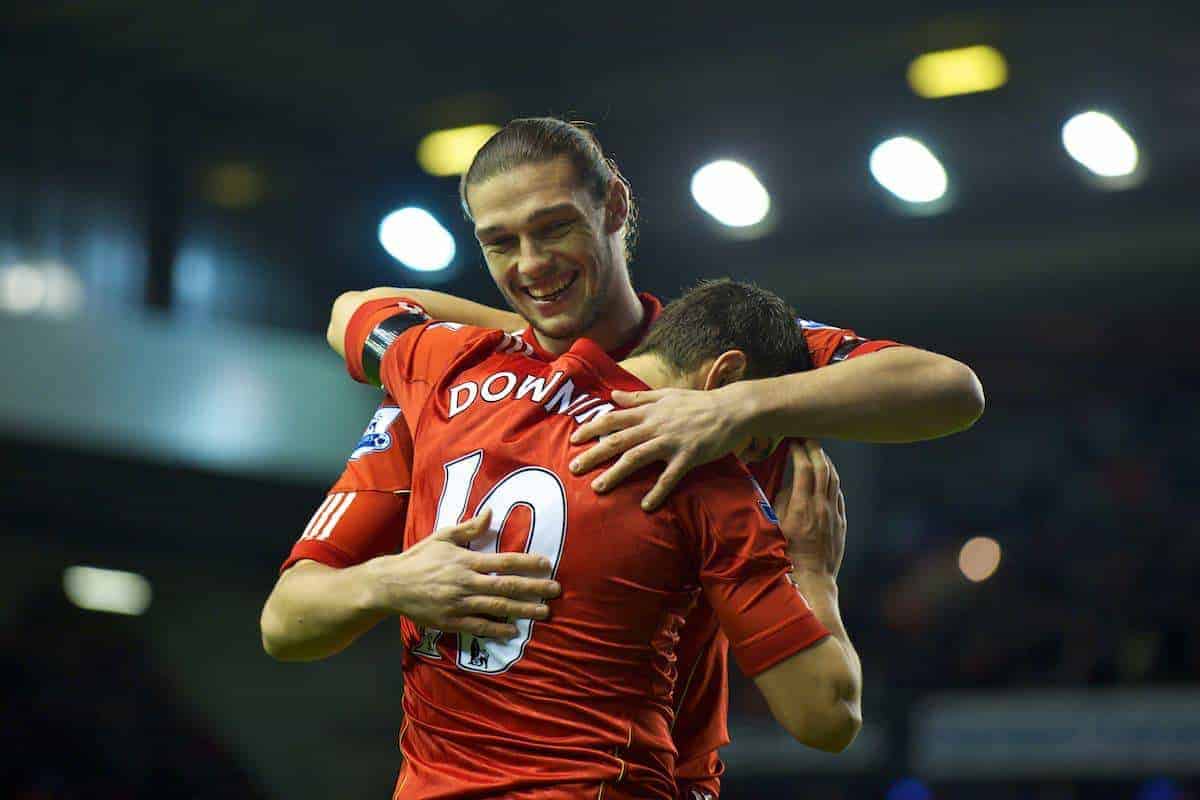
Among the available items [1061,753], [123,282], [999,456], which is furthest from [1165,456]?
[123,282]

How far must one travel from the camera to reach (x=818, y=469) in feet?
6.37

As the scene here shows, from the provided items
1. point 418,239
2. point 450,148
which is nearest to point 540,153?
point 450,148

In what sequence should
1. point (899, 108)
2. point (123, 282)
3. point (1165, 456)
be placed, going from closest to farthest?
point (899, 108)
point (123, 282)
point (1165, 456)

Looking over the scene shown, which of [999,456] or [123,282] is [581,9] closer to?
[123,282]

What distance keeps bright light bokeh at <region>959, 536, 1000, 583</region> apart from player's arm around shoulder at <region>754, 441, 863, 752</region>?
672 cm

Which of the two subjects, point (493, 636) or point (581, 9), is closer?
point (493, 636)

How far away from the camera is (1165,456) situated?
843 cm

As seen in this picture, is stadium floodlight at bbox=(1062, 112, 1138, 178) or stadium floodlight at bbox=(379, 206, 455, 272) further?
stadium floodlight at bbox=(379, 206, 455, 272)

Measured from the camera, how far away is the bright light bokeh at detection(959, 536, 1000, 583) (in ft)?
27.5

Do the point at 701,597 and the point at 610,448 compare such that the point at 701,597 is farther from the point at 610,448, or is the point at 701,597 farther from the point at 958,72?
the point at 958,72

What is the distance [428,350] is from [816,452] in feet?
1.85

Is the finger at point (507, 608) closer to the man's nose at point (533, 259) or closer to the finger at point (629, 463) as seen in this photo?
the finger at point (629, 463)

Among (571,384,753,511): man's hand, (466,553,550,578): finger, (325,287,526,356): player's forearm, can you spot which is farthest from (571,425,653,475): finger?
(325,287,526,356): player's forearm

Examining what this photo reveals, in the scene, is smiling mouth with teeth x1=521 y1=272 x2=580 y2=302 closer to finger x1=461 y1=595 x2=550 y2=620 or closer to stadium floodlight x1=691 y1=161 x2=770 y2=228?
finger x1=461 y1=595 x2=550 y2=620
